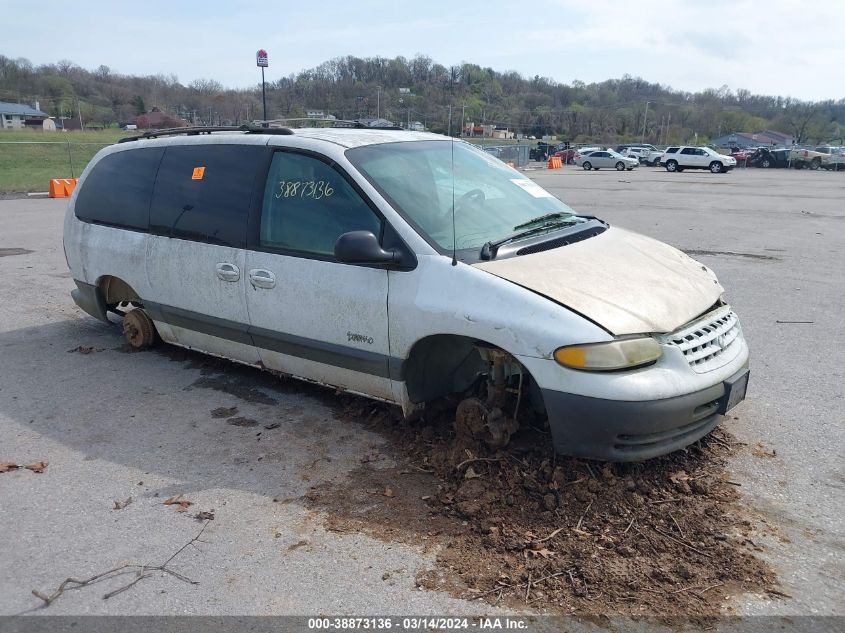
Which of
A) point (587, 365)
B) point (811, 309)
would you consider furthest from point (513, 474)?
point (811, 309)

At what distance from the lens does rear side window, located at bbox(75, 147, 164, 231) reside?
17.6 ft

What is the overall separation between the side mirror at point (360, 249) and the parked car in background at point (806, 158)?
52.9m

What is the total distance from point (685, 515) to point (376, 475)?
164 cm

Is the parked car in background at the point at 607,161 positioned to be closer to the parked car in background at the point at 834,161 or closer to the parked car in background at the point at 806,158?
the parked car in background at the point at 806,158

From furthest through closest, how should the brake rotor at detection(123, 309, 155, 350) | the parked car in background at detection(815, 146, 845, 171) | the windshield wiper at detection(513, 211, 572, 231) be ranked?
the parked car in background at detection(815, 146, 845, 171)
the brake rotor at detection(123, 309, 155, 350)
the windshield wiper at detection(513, 211, 572, 231)

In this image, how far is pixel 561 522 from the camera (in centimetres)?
318

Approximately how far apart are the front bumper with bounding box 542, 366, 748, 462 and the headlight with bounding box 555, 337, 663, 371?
159 millimetres

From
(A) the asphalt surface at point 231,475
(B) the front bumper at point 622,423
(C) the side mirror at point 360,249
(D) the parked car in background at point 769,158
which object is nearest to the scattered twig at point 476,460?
(B) the front bumper at point 622,423

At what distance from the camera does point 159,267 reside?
17.0 ft

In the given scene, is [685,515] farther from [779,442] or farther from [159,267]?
[159,267]

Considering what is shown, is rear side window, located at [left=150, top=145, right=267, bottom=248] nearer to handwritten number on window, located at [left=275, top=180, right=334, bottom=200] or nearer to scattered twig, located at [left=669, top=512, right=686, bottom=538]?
handwritten number on window, located at [left=275, top=180, right=334, bottom=200]

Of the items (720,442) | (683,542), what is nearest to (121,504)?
(683,542)

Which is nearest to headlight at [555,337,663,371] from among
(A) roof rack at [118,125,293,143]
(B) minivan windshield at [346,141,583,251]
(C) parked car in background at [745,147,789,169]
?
(B) minivan windshield at [346,141,583,251]

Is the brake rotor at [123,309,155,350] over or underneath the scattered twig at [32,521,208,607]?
over
